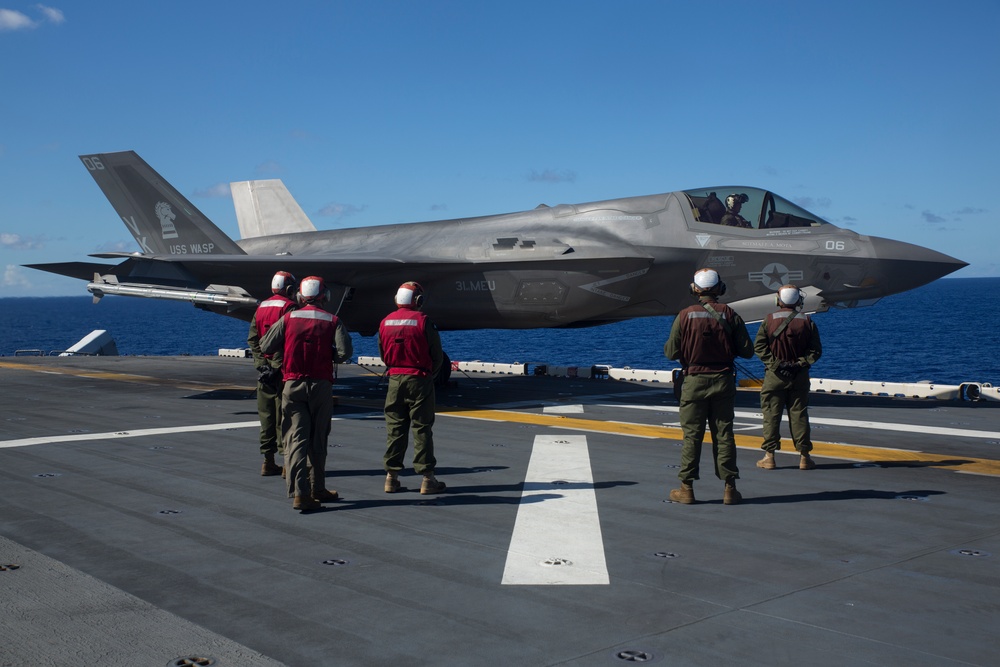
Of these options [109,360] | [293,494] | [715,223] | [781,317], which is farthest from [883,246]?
[109,360]

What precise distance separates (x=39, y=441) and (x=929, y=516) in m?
11.2

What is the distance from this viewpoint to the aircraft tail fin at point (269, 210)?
24.0 m

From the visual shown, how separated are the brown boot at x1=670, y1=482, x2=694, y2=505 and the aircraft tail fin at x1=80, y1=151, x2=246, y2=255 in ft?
45.4

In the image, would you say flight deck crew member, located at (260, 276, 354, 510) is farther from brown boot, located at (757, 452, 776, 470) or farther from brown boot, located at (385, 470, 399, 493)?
brown boot, located at (757, 452, 776, 470)

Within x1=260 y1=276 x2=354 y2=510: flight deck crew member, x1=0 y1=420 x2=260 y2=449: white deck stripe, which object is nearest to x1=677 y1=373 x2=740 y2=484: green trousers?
x1=260 y1=276 x2=354 y2=510: flight deck crew member

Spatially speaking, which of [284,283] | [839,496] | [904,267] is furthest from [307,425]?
[904,267]

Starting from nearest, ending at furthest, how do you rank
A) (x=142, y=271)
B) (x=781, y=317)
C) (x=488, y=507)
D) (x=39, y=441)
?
(x=488, y=507), (x=781, y=317), (x=39, y=441), (x=142, y=271)

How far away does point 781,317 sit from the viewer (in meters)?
10.3

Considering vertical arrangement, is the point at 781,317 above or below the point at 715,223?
below

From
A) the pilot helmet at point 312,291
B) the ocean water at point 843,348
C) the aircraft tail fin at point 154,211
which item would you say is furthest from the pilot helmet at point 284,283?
the ocean water at point 843,348

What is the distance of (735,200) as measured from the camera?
16188mm

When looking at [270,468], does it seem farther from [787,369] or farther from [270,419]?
[787,369]

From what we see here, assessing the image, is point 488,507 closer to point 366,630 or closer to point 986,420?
point 366,630

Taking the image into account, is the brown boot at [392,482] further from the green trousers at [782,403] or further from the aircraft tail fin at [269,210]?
the aircraft tail fin at [269,210]
